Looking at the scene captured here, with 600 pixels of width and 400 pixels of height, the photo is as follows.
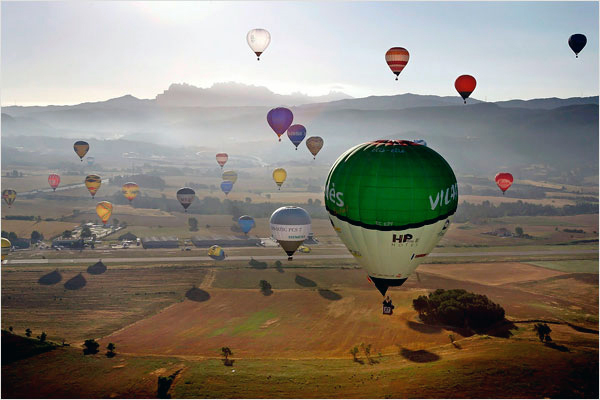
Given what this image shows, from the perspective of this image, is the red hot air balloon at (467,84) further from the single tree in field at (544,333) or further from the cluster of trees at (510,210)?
the cluster of trees at (510,210)

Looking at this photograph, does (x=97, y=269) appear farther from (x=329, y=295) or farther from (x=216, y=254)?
(x=329, y=295)

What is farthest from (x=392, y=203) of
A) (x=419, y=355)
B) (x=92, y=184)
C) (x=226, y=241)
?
(x=92, y=184)

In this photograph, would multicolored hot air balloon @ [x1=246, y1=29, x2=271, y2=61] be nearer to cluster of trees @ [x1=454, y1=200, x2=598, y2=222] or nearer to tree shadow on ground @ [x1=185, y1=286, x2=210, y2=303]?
tree shadow on ground @ [x1=185, y1=286, x2=210, y2=303]

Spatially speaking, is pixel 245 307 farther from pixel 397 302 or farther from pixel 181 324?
pixel 397 302

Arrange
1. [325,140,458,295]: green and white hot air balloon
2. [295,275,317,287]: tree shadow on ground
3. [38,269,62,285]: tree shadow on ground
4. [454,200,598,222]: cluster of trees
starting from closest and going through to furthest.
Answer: [325,140,458,295]: green and white hot air balloon < [295,275,317,287]: tree shadow on ground < [38,269,62,285]: tree shadow on ground < [454,200,598,222]: cluster of trees

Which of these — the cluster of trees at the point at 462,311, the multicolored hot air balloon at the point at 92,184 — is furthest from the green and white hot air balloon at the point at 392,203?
the multicolored hot air balloon at the point at 92,184

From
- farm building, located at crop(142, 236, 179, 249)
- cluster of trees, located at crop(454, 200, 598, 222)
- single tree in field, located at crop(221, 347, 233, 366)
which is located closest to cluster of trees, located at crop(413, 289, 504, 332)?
single tree in field, located at crop(221, 347, 233, 366)
